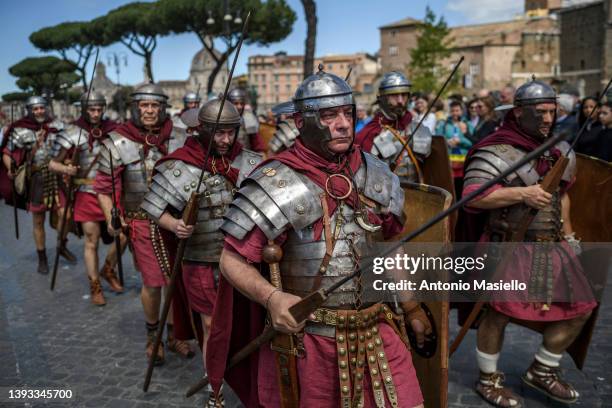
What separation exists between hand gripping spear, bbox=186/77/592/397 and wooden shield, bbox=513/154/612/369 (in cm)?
202

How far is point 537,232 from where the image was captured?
13.2ft

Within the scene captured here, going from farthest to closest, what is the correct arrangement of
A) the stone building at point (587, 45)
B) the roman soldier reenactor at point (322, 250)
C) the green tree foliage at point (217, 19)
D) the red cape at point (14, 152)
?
the stone building at point (587, 45) → the green tree foliage at point (217, 19) → the red cape at point (14, 152) → the roman soldier reenactor at point (322, 250)

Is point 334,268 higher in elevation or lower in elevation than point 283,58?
lower

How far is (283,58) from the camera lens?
107 meters

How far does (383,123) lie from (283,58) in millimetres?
104579

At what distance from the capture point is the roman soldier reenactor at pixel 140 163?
498cm

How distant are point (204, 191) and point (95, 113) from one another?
347 centimetres

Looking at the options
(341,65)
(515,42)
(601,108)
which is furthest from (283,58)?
(601,108)

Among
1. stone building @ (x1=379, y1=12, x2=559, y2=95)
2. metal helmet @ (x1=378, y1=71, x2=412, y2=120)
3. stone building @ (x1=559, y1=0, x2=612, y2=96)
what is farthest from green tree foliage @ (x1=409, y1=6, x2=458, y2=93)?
metal helmet @ (x1=378, y1=71, x2=412, y2=120)

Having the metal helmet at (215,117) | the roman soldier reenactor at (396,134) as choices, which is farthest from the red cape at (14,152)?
the metal helmet at (215,117)

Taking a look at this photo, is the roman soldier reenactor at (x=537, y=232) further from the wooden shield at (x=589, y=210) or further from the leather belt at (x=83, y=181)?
the leather belt at (x=83, y=181)

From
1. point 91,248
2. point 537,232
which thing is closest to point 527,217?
point 537,232

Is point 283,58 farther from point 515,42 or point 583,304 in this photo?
point 583,304

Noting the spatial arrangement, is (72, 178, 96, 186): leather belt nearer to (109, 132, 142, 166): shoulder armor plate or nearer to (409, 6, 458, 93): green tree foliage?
(109, 132, 142, 166): shoulder armor plate
